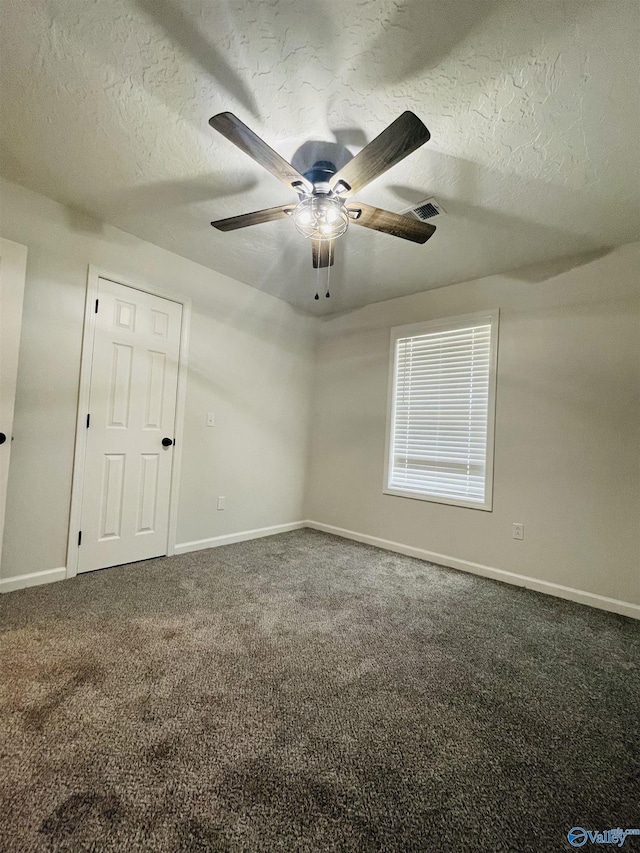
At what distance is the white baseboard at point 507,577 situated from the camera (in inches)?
91.9

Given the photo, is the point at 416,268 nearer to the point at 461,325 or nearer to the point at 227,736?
the point at 461,325

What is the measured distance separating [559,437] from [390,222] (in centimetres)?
195

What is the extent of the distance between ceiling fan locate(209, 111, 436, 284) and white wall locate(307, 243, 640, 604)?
4.63 ft

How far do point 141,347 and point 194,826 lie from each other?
2707 millimetres

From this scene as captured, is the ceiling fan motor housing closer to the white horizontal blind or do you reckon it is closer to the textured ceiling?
the textured ceiling

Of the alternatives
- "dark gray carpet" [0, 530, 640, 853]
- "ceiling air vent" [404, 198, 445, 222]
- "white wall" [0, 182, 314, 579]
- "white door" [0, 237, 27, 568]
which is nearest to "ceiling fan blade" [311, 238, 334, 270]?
"ceiling air vent" [404, 198, 445, 222]

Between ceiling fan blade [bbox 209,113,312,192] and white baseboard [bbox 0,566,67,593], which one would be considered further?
white baseboard [bbox 0,566,67,593]

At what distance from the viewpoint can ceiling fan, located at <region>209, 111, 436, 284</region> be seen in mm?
1302

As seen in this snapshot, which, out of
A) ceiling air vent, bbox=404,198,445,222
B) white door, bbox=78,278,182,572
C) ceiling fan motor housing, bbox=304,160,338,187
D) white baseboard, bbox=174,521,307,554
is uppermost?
ceiling air vent, bbox=404,198,445,222

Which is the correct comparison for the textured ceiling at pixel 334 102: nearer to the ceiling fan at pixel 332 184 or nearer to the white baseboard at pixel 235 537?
the ceiling fan at pixel 332 184

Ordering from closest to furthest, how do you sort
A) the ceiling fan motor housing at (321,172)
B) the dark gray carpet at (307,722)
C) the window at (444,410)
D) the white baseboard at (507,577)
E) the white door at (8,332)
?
the dark gray carpet at (307,722) → the ceiling fan motor housing at (321,172) → the white door at (8,332) → the white baseboard at (507,577) → the window at (444,410)

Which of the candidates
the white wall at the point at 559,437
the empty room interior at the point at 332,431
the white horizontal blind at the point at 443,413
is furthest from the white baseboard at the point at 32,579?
the white horizontal blind at the point at 443,413

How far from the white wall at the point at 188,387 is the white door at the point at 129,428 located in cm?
13

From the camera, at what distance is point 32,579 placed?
227cm
